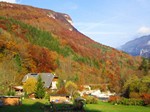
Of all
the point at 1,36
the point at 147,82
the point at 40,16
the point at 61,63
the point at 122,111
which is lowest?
the point at 122,111

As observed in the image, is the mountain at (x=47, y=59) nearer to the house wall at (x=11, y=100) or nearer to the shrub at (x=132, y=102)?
the house wall at (x=11, y=100)

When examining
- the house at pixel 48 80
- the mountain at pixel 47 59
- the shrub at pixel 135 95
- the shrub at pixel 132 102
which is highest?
the mountain at pixel 47 59

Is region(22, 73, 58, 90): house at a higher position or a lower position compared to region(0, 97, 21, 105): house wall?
higher

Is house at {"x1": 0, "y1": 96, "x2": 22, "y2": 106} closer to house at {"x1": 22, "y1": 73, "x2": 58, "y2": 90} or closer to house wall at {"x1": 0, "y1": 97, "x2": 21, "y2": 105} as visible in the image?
house wall at {"x1": 0, "y1": 97, "x2": 21, "y2": 105}

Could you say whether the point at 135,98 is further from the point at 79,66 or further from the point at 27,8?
the point at 27,8

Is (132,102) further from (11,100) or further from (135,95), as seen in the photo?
(11,100)

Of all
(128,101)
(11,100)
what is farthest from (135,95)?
(11,100)

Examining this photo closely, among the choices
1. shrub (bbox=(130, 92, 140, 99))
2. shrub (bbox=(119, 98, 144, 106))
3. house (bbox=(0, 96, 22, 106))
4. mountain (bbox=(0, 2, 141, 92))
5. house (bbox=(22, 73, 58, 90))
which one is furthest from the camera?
mountain (bbox=(0, 2, 141, 92))

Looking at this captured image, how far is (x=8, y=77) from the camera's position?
51656 mm

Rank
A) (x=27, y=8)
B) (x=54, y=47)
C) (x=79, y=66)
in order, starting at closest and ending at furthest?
(x=79, y=66)
(x=54, y=47)
(x=27, y=8)

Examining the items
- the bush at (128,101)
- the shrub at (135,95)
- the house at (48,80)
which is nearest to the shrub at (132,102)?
the bush at (128,101)

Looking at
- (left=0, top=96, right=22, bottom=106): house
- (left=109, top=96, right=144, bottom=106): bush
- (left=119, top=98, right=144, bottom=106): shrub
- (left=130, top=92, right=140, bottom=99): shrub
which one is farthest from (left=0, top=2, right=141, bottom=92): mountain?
(left=130, top=92, right=140, bottom=99): shrub

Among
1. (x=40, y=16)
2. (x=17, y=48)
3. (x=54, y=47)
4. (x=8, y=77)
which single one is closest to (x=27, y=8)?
(x=40, y=16)

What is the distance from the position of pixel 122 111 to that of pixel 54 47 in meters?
78.6
